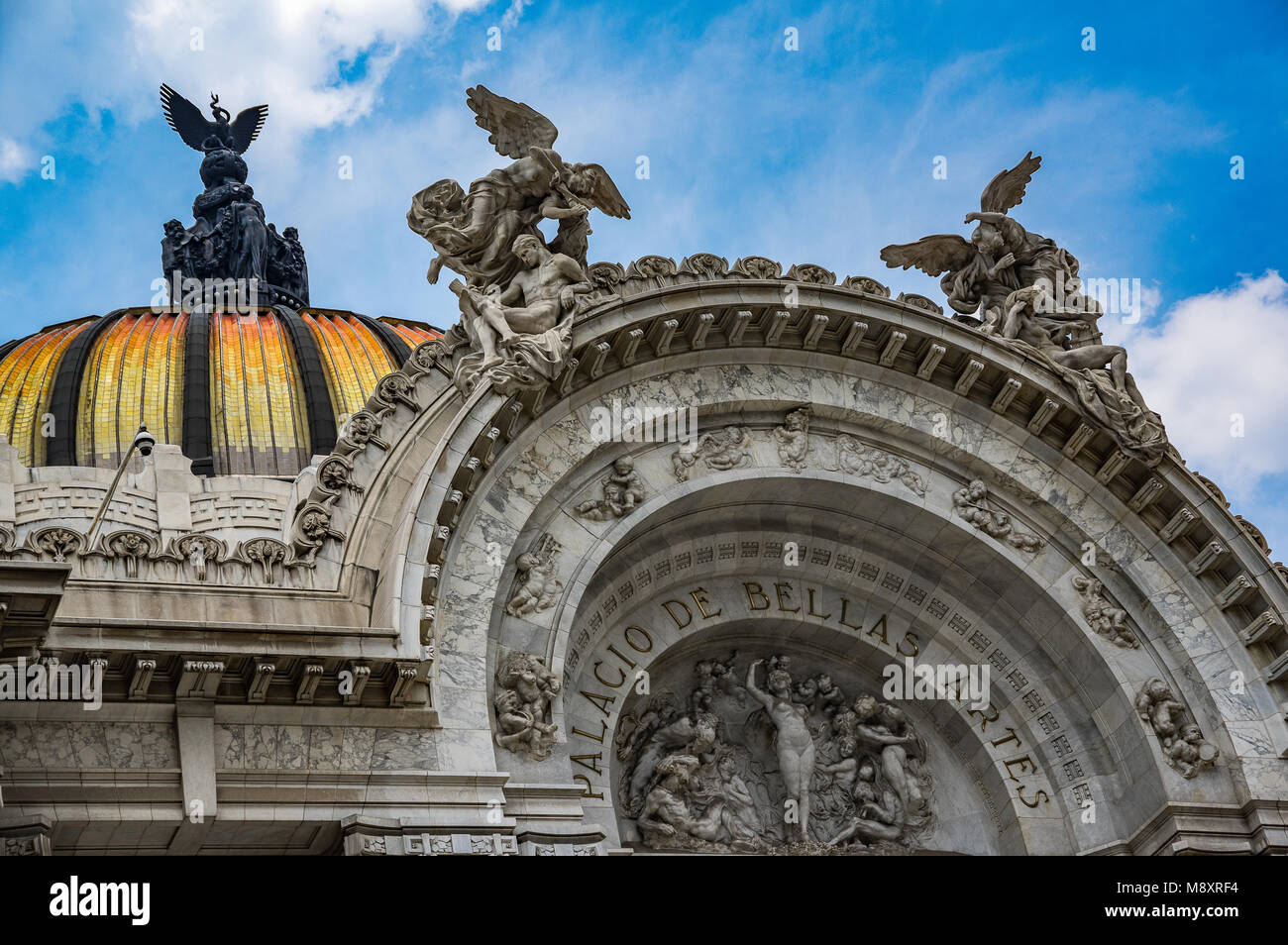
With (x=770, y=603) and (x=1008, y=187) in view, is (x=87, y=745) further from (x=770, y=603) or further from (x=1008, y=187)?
Answer: (x=1008, y=187)

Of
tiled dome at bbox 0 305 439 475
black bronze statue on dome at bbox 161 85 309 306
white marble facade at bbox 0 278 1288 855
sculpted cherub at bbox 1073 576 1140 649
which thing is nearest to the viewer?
white marble facade at bbox 0 278 1288 855

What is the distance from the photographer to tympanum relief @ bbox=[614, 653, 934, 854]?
20875 mm

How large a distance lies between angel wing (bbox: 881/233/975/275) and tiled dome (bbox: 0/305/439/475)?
9.74 metres

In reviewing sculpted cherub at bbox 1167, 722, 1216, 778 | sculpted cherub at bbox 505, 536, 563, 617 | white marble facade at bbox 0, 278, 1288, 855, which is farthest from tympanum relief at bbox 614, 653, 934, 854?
sculpted cherub at bbox 1167, 722, 1216, 778

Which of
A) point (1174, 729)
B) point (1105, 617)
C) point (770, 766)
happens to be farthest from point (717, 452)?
point (1174, 729)

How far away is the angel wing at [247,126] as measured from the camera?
37.0 meters

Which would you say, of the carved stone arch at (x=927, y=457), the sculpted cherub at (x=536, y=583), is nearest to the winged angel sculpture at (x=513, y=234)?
the carved stone arch at (x=927, y=457)

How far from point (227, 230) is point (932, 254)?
650 inches

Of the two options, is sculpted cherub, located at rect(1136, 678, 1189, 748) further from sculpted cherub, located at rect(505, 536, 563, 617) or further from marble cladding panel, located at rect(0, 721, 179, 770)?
marble cladding panel, located at rect(0, 721, 179, 770)

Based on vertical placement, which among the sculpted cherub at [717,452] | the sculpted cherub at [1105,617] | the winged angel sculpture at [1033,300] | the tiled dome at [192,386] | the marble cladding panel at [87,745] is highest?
the tiled dome at [192,386]

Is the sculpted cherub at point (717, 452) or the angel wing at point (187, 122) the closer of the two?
the sculpted cherub at point (717, 452)

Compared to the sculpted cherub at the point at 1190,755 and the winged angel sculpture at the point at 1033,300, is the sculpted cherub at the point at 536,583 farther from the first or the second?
the sculpted cherub at the point at 1190,755

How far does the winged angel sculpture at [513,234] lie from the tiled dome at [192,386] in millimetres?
8040
